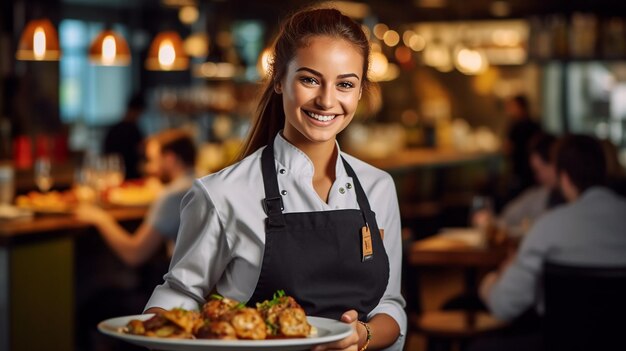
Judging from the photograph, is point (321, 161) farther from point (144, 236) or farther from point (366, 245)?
point (144, 236)

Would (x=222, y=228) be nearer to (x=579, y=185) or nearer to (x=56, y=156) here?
(x=579, y=185)

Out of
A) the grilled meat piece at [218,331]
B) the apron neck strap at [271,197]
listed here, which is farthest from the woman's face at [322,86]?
the grilled meat piece at [218,331]

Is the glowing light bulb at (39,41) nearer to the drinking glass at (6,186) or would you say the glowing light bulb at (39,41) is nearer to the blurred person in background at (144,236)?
the drinking glass at (6,186)

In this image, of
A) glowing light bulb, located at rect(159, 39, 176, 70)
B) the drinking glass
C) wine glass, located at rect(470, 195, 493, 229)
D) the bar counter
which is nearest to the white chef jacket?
wine glass, located at rect(470, 195, 493, 229)

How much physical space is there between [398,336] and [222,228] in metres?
0.49

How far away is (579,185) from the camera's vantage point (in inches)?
181

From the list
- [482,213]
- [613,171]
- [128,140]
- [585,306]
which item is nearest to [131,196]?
[482,213]

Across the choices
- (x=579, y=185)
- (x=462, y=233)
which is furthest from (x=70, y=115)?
(x=579, y=185)

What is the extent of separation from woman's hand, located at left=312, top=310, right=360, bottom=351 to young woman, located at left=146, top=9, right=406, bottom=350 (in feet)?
0.04

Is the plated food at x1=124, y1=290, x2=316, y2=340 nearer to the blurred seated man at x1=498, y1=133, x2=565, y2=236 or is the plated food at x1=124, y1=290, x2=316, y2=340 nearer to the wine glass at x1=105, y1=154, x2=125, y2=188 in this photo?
the blurred seated man at x1=498, y1=133, x2=565, y2=236

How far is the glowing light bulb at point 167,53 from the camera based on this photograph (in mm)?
8938

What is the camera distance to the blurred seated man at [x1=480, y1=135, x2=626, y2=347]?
4.40 metres

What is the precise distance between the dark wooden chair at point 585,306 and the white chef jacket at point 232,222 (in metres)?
1.95

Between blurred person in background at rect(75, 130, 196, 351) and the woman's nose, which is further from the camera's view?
blurred person in background at rect(75, 130, 196, 351)
